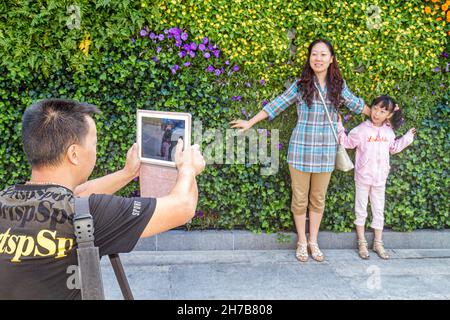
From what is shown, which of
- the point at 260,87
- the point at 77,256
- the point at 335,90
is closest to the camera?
the point at 77,256

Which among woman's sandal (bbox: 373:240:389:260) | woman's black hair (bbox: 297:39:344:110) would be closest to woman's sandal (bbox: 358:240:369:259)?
woman's sandal (bbox: 373:240:389:260)

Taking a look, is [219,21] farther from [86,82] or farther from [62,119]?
[62,119]

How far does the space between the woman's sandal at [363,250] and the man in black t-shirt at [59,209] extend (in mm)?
3296

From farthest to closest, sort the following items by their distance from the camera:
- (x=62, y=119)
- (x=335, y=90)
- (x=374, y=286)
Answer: (x=335, y=90), (x=374, y=286), (x=62, y=119)

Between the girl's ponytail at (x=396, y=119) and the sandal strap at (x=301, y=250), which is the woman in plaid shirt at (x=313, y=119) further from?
the girl's ponytail at (x=396, y=119)

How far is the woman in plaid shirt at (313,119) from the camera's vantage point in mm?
4359

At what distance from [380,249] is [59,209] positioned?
391 cm

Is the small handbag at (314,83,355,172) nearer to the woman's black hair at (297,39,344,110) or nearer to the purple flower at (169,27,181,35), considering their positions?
the woman's black hair at (297,39,344,110)

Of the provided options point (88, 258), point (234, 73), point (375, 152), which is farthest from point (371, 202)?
point (88, 258)

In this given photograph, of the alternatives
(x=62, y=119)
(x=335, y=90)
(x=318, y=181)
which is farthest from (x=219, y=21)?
(x=62, y=119)

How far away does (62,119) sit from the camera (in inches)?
67.6

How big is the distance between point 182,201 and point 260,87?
3.11 meters

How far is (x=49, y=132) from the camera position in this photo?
5.59 feet

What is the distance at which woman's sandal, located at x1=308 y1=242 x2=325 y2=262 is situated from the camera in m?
4.58
